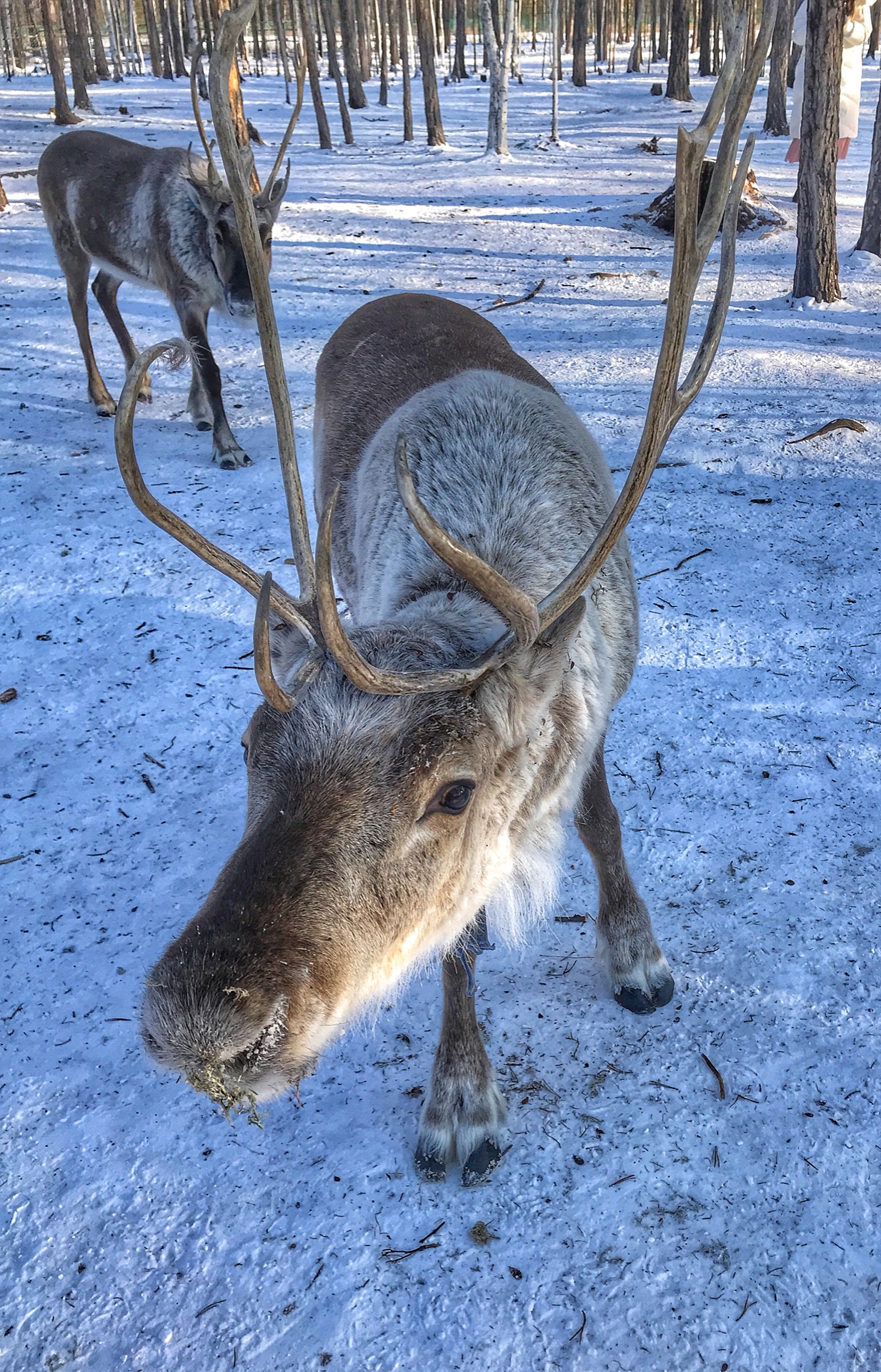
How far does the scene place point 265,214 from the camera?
5.87 metres

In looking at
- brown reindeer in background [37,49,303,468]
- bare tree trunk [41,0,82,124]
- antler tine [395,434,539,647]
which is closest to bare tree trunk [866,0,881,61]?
bare tree trunk [41,0,82,124]

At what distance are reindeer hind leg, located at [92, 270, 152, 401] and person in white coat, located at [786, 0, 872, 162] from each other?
5993 millimetres

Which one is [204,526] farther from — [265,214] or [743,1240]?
[743,1240]

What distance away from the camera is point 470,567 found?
1.66 m

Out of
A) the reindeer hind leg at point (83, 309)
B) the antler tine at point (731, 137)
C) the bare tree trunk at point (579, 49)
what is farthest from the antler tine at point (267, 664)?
the bare tree trunk at point (579, 49)

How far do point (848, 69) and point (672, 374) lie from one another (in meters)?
A: 9.26

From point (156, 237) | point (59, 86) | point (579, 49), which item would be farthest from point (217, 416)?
point (579, 49)

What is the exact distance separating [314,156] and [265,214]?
40.5 feet

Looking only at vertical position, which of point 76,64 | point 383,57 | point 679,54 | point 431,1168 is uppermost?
point 383,57

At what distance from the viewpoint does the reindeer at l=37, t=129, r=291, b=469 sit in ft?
19.6

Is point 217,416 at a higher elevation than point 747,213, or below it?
below

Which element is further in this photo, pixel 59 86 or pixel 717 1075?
pixel 59 86

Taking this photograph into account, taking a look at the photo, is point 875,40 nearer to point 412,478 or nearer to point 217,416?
point 217,416

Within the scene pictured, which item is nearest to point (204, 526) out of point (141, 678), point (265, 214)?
point (141, 678)
